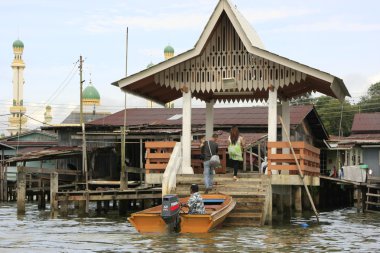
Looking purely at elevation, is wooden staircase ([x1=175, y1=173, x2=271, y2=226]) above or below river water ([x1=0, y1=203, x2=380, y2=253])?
above

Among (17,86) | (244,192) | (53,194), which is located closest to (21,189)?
(53,194)

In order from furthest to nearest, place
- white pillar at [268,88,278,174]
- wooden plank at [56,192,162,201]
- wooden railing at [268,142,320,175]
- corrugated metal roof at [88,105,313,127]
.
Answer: corrugated metal roof at [88,105,313,127]
wooden plank at [56,192,162,201]
white pillar at [268,88,278,174]
wooden railing at [268,142,320,175]

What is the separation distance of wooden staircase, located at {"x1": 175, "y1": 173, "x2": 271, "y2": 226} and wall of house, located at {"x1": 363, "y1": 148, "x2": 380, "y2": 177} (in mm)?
29676

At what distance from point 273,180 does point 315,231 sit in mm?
2034

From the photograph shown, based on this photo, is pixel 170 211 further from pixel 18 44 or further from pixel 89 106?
pixel 18 44

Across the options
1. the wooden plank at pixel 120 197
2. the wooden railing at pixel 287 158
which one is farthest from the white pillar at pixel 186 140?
the wooden plank at pixel 120 197

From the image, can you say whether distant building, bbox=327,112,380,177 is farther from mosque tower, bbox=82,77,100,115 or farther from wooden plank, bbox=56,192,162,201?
mosque tower, bbox=82,77,100,115

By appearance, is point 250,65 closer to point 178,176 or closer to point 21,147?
point 178,176

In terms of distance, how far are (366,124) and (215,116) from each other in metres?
13.0

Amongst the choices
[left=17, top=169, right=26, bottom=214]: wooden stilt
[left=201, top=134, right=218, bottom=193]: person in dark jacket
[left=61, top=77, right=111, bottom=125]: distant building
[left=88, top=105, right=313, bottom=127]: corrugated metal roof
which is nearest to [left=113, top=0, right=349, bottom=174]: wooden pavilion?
[left=201, top=134, right=218, bottom=193]: person in dark jacket

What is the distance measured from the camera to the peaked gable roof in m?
26.8

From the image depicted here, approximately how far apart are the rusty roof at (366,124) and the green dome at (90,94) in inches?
1478

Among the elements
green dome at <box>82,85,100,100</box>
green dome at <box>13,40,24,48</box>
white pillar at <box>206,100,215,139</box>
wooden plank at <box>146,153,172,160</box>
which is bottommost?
wooden plank at <box>146,153,172,160</box>

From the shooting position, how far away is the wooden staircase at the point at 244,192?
80.4 feet
